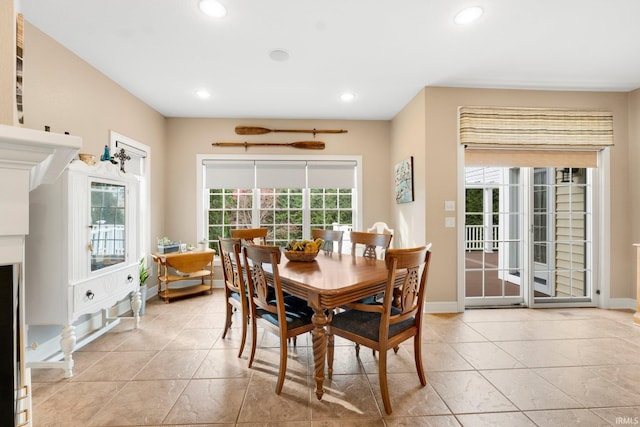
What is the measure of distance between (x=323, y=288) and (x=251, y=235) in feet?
6.53

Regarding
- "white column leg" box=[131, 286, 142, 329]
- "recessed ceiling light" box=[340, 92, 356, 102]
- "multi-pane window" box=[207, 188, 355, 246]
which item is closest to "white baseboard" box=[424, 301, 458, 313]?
"multi-pane window" box=[207, 188, 355, 246]

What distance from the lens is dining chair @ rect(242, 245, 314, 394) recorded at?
5.85ft

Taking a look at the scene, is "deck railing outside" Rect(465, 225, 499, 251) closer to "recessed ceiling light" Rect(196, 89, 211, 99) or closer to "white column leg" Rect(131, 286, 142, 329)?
"recessed ceiling light" Rect(196, 89, 211, 99)

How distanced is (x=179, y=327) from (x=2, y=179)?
8.60 ft

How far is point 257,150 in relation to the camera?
4.32m

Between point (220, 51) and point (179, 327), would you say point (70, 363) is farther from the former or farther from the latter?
point (220, 51)

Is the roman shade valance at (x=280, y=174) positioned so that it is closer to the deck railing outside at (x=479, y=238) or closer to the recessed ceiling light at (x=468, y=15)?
the deck railing outside at (x=479, y=238)

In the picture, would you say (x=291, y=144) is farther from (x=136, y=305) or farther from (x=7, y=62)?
(x=7, y=62)

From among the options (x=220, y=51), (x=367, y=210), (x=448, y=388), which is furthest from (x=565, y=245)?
(x=220, y=51)

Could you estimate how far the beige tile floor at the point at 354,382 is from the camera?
1618 millimetres

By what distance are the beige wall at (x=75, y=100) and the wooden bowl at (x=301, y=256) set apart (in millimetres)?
2200

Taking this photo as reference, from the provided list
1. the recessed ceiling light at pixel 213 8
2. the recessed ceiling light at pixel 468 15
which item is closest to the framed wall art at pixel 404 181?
the recessed ceiling light at pixel 468 15

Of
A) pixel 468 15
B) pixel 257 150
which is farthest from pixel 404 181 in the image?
pixel 257 150

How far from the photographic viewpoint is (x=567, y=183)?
347 cm
